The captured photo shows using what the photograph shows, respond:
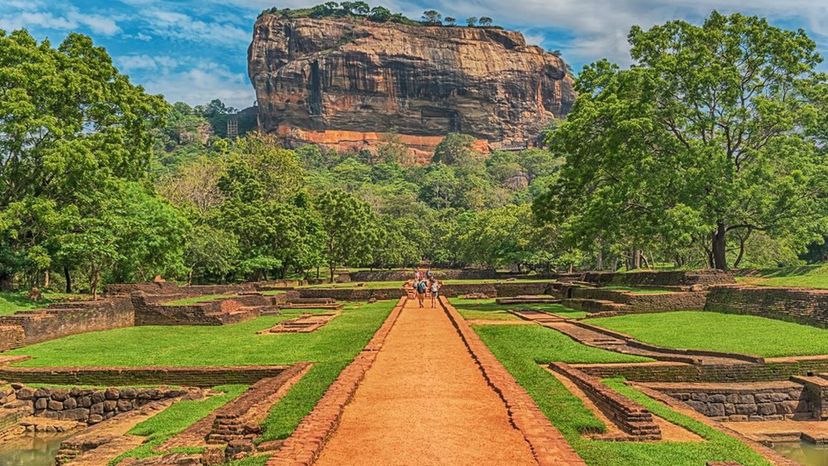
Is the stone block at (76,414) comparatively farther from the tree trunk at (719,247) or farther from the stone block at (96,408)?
the tree trunk at (719,247)

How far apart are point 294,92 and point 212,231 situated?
393 ft

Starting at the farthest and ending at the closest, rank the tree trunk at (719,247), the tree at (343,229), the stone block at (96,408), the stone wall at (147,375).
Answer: the tree at (343,229)
the tree trunk at (719,247)
the stone wall at (147,375)
the stone block at (96,408)

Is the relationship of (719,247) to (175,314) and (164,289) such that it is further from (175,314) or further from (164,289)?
(164,289)

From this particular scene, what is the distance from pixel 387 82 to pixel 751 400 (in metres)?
150

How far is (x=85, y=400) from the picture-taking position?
1220 cm

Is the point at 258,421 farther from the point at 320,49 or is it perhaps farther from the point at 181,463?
the point at 320,49

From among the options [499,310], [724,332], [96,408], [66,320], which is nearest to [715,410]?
[724,332]

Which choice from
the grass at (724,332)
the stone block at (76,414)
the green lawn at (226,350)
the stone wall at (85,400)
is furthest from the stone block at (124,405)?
the grass at (724,332)

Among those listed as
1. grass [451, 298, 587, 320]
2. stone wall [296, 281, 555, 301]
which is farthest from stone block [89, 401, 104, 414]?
stone wall [296, 281, 555, 301]

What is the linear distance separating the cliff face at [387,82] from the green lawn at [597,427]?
144 m

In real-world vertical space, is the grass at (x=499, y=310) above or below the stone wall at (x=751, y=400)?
above

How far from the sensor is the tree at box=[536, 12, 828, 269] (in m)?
24.2

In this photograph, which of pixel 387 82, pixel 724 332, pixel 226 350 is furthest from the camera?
pixel 387 82

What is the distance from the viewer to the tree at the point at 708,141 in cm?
2417
